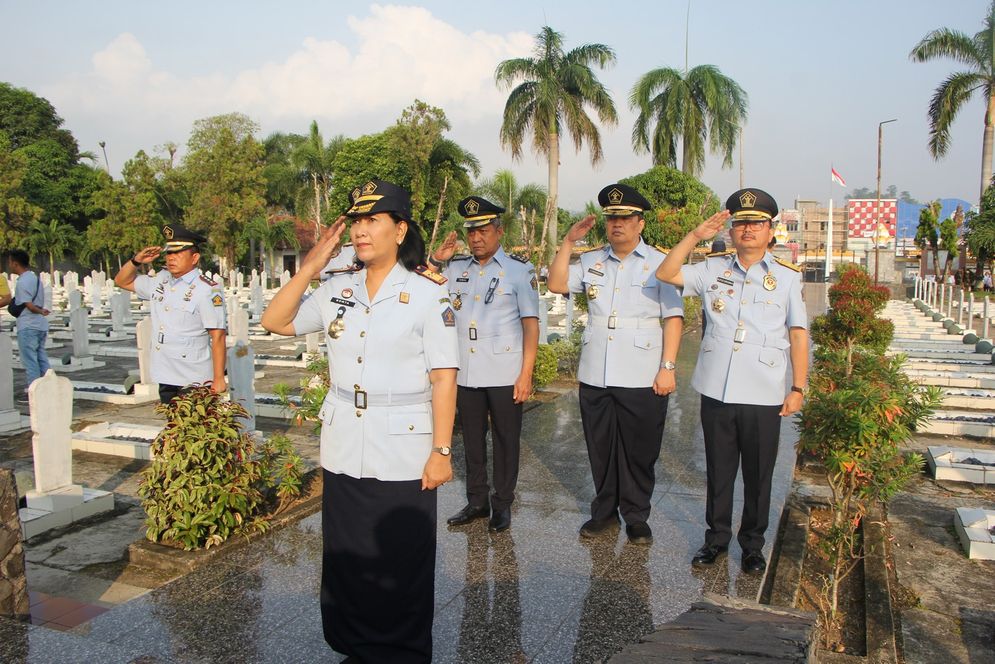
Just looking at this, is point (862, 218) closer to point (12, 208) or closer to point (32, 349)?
point (12, 208)

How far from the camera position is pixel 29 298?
8.92 m

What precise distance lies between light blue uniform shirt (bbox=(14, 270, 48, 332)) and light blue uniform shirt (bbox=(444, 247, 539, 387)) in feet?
21.9

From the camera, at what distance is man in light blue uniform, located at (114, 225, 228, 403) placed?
203 inches

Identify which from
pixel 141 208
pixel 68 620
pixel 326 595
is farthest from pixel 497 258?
pixel 141 208

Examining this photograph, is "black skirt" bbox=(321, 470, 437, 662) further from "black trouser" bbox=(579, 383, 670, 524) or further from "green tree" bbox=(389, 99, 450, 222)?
"green tree" bbox=(389, 99, 450, 222)

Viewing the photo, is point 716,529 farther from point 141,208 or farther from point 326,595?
point 141,208

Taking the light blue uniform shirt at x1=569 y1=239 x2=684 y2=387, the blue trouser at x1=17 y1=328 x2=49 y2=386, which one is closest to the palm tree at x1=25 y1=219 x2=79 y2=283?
the blue trouser at x1=17 y1=328 x2=49 y2=386

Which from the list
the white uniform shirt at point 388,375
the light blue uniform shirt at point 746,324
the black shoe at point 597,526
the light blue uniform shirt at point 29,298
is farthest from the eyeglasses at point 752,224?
the light blue uniform shirt at point 29,298

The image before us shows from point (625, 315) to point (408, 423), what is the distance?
1.92 metres

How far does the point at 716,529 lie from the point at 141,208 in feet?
130

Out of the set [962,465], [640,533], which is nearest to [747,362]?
[640,533]

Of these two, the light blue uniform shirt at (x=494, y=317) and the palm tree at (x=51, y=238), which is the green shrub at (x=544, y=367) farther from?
the palm tree at (x=51, y=238)

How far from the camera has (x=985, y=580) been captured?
421 centimetres

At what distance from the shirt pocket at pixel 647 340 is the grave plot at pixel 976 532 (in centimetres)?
223
